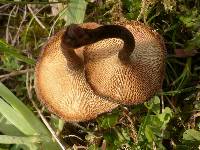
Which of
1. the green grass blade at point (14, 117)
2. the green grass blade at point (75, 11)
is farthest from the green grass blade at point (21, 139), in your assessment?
the green grass blade at point (75, 11)

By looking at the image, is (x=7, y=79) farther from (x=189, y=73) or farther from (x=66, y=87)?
(x=189, y=73)

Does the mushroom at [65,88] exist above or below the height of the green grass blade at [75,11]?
below

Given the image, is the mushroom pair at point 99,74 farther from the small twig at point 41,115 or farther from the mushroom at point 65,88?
the small twig at point 41,115

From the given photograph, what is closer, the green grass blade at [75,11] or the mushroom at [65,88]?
the mushroom at [65,88]

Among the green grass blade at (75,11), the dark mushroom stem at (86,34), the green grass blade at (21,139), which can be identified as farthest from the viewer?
the green grass blade at (75,11)

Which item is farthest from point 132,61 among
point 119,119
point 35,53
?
point 35,53

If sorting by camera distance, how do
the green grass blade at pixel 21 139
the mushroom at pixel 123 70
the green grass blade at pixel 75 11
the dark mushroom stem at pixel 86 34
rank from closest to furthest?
the dark mushroom stem at pixel 86 34
the mushroom at pixel 123 70
the green grass blade at pixel 21 139
the green grass blade at pixel 75 11

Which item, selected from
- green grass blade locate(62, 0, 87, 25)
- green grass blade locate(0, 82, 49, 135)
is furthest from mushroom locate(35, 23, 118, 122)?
green grass blade locate(62, 0, 87, 25)

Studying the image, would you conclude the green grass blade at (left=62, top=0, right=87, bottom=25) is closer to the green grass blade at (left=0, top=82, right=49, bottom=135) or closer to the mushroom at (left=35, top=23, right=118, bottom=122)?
the mushroom at (left=35, top=23, right=118, bottom=122)
